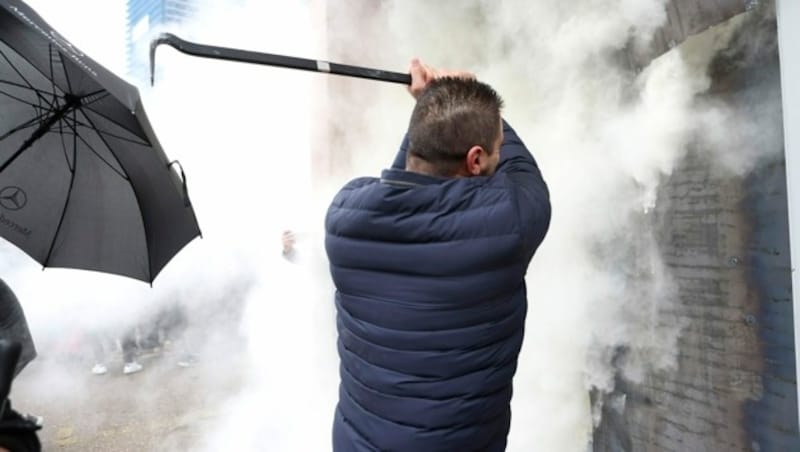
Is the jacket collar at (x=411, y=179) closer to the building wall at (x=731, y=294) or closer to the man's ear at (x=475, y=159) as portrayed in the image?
the man's ear at (x=475, y=159)

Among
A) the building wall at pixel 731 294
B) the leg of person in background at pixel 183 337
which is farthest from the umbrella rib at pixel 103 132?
the building wall at pixel 731 294

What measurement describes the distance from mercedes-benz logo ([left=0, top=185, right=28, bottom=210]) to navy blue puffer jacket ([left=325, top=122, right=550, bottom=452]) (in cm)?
150

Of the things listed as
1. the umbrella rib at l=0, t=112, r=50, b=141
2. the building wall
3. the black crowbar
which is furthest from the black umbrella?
the building wall

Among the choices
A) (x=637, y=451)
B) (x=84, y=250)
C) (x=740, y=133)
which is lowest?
(x=637, y=451)

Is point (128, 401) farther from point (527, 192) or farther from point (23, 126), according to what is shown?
point (527, 192)

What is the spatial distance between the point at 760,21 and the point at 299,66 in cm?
139

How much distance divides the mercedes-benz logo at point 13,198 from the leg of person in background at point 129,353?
3.70 feet

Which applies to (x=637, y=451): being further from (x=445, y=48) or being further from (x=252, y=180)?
(x=252, y=180)

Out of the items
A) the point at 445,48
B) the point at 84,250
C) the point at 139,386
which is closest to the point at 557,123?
the point at 445,48

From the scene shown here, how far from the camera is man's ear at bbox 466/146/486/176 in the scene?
1.05 m

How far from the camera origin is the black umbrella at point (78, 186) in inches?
70.4

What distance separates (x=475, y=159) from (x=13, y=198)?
1.86 metres

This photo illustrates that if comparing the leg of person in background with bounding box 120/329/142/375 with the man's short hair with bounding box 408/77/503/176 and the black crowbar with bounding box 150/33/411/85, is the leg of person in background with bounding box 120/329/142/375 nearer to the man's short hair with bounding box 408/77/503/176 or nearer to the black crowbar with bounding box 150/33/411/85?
the black crowbar with bounding box 150/33/411/85

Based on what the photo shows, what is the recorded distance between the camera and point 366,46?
113 inches
